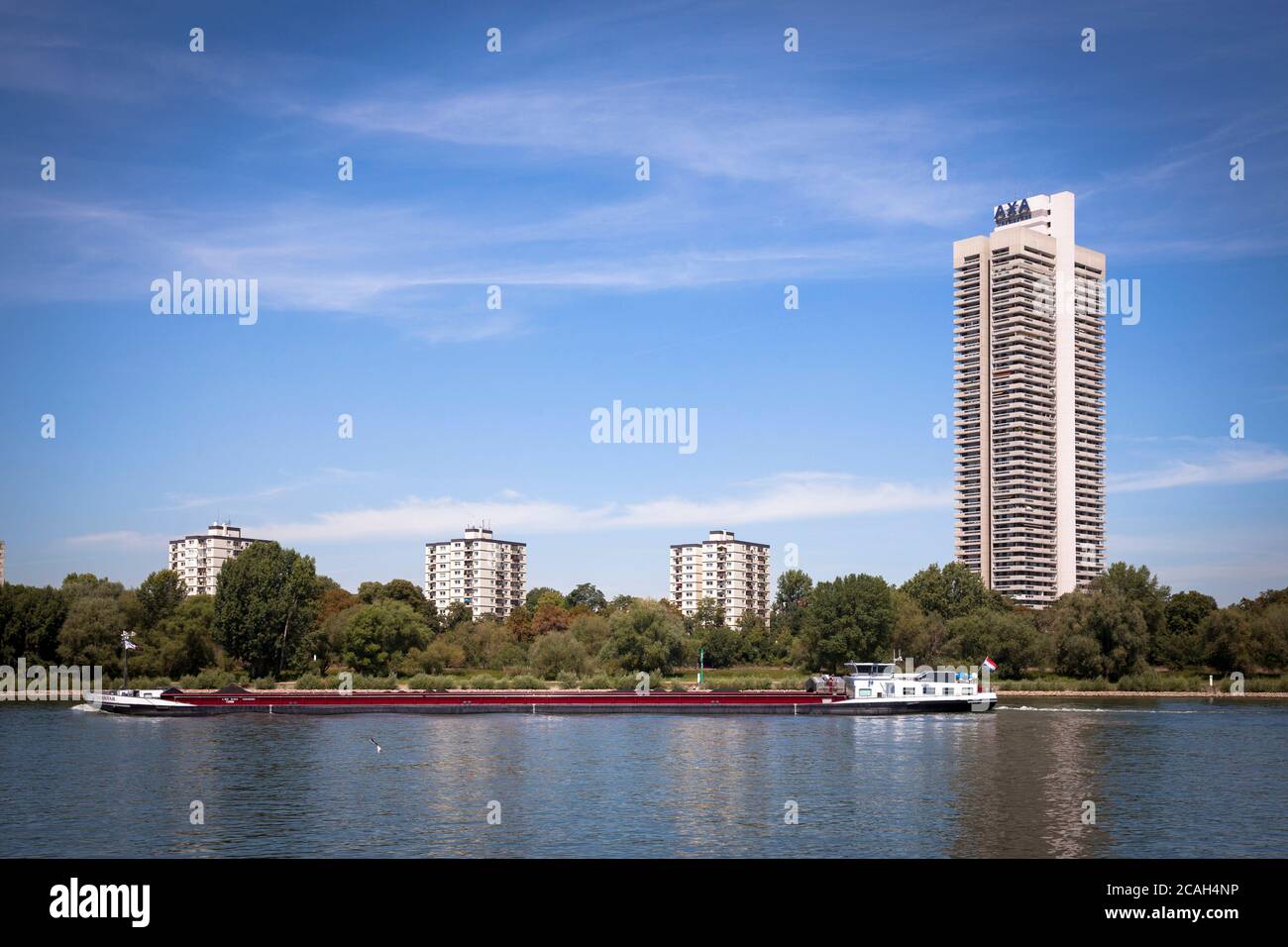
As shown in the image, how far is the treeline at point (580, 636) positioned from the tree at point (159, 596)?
49cm

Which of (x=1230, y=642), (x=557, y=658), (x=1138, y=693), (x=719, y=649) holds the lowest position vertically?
(x=1138, y=693)

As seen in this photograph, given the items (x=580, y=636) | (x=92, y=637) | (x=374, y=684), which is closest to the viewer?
(x=92, y=637)

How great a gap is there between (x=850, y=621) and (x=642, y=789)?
8872 cm

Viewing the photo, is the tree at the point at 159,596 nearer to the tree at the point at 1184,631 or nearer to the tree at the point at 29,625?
the tree at the point at 29,625

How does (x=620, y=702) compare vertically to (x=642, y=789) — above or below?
below

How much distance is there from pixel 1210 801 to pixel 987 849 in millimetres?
15370

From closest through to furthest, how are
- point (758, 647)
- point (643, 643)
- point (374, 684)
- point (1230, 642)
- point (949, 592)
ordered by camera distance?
point (374, 684)
point (1230, 642)
point (643, 643)
point (758, 647)
point (949, 592)

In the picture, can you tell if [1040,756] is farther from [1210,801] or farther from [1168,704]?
[1168,704]

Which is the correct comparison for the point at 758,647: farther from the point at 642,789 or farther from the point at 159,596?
the point at 642,789

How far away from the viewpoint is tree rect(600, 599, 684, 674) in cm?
12756

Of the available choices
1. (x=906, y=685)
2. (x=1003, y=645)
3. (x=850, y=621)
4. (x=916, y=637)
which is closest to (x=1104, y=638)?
(x=1003, y=645)

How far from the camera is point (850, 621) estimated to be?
131750 mm
